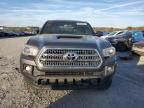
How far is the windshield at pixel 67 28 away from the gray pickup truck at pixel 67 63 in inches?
66.1

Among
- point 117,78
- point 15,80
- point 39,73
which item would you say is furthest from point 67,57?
point 117,78

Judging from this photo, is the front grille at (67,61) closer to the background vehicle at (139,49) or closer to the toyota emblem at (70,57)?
the toyota emblem at (70,57)

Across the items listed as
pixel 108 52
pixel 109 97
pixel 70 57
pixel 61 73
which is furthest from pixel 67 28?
pixel 109 97

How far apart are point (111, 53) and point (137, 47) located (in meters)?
6.67

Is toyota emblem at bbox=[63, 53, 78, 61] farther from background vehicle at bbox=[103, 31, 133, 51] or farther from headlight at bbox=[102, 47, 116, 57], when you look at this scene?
background vehicle at bbox=[103, 31, 133, 51]

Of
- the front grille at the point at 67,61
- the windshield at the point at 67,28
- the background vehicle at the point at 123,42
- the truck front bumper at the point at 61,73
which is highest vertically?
the windshield at the point at 67,28

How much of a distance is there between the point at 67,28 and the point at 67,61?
7.51 feet

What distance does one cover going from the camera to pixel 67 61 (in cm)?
490

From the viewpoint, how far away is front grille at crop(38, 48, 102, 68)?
16.0 feet

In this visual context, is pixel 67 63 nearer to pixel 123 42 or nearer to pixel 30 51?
pixel 30 51

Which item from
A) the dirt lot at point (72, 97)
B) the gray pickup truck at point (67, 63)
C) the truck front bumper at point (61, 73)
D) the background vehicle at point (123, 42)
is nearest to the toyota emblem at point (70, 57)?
the gray pickup truck at point (67, 63)

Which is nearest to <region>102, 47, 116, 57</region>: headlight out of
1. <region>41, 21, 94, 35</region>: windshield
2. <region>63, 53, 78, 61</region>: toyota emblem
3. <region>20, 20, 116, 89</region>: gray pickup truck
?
<region>20, 20, 116, 89</region>: gray pickup truck

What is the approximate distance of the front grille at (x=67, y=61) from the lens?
4.88 meters

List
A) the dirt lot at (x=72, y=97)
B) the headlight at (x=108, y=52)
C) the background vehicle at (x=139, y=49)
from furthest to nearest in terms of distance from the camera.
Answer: the background vehicle at (x=139, y=49)
the headlight at (x=108, y=52)
the dirt lot at (x=72, y=97)
